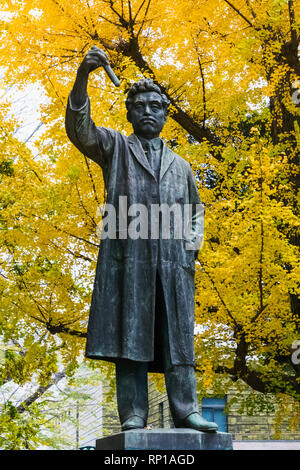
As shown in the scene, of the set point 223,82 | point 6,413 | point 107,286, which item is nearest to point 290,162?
point 223,82

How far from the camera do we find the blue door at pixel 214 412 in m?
17.0

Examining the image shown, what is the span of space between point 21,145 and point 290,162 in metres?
4.33

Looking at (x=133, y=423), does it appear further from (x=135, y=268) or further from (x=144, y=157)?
(x=144, y=157)

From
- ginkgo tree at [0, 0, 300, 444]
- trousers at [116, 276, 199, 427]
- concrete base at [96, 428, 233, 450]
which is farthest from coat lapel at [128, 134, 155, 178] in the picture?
ginkgo tree at [0, 0, 300, 444]

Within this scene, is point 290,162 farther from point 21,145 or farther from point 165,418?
point 165,418

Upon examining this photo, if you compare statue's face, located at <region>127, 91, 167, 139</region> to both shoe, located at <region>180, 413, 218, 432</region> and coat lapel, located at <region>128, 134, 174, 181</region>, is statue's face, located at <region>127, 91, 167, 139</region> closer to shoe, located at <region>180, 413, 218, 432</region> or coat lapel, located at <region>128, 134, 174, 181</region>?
coat lapel, located at <region>128, 134, 174, 181</region>

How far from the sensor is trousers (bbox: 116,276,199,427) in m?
3.75

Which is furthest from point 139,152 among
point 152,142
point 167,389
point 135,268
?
point 167,389

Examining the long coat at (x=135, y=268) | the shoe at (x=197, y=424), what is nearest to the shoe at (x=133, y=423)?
the shoe at (x=197, y=424)

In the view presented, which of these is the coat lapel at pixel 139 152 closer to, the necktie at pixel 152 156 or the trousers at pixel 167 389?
the necktie at pixel 152 156

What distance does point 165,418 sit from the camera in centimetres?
1762

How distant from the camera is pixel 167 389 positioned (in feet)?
12.6

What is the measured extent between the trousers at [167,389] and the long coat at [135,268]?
68 mm

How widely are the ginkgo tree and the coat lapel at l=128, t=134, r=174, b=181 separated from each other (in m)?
3.86
